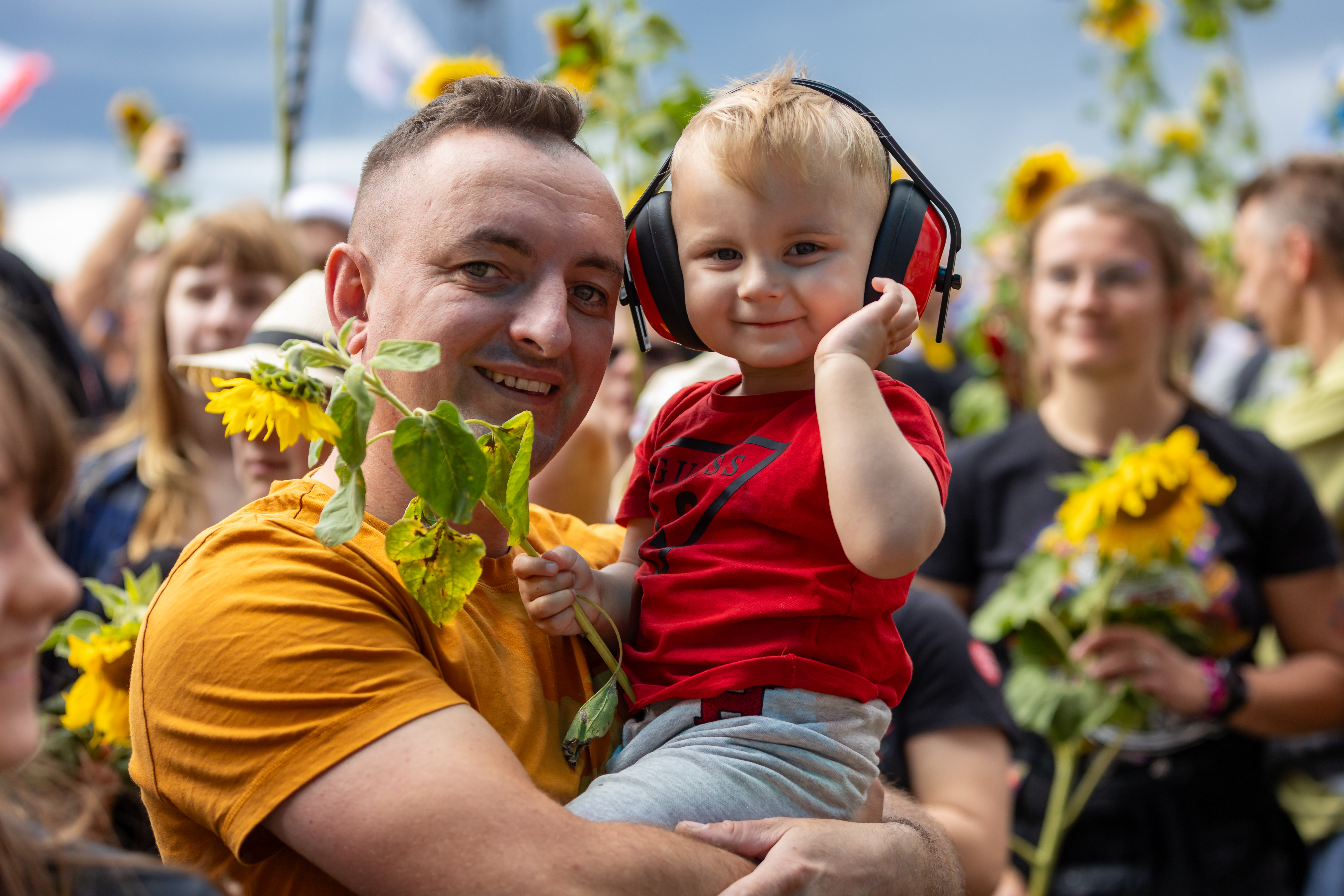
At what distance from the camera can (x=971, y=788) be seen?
8.16ft

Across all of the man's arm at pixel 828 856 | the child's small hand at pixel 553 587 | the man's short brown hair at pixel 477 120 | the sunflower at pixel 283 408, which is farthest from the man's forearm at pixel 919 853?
the man's short brown hair at pixel 477 120

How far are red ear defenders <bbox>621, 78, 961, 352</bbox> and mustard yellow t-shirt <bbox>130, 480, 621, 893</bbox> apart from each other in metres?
0.58

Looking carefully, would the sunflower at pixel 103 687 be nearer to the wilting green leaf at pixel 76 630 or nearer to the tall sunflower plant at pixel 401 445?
the wilting green leaf at pixel 76 630

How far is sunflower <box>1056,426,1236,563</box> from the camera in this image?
2.80 metres

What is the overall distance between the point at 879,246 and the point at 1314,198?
140 inches

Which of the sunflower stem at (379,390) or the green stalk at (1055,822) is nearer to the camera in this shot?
the sunflower stem at (379,390)

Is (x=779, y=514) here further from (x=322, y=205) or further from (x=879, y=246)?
(x=322, y=205)

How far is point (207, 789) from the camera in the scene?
139cm

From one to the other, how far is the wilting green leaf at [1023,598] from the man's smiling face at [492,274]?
1.72m

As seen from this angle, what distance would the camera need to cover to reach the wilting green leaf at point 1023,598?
307 centimetres

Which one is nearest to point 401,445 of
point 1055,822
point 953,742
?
point 953,742

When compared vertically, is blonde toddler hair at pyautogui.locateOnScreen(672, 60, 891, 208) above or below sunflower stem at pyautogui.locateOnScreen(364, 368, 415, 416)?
above

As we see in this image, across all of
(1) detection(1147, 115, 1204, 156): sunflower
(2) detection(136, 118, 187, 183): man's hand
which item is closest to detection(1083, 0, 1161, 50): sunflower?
(1) detection(1147, 115, 1204, 156): sunflower

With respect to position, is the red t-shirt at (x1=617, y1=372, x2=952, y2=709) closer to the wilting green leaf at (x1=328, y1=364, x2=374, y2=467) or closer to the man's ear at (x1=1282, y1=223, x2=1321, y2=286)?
the wilting green leaf at (x1=328, y1=364, x2=374, y2=467)
